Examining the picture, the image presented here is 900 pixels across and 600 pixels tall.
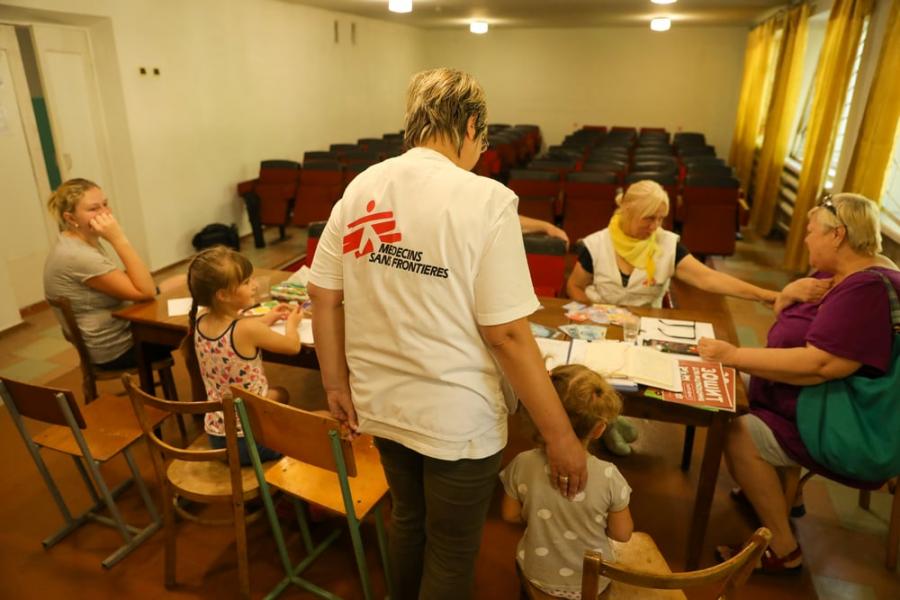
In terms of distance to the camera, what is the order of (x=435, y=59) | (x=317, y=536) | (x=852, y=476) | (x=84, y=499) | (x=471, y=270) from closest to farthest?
(x=471, y=270)
(x=852, y=476)
(x=317, y=536)
(x=84, y=499)
(x=435, y=59)

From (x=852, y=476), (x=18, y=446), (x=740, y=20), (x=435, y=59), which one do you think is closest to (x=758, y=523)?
(x=852, y=476)

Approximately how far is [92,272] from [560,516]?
2172mm

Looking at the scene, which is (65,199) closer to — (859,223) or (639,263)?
(639,263)

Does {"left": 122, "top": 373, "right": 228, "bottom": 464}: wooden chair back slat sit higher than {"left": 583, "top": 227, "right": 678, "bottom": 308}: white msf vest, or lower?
lower

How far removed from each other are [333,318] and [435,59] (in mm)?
12920

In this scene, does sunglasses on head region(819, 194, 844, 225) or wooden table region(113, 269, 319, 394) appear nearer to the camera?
sunglasses on head region(819, 194, 844, 225)

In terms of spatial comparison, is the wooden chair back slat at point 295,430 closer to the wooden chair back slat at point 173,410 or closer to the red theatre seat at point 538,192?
the wooden chair back slat at point 173,410

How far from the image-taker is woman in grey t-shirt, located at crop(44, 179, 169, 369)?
7.91 ft

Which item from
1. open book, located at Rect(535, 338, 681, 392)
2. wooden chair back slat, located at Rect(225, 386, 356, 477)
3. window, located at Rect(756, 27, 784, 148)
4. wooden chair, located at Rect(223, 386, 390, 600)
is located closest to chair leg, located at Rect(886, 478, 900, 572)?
open book, located at Rect(535, 338, 681, 392)

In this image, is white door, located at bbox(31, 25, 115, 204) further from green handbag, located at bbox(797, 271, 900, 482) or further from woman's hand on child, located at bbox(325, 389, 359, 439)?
green handbag, located at bbox(797, 271, 900, 482)

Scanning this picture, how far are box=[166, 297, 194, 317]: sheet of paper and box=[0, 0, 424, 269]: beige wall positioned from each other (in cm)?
310

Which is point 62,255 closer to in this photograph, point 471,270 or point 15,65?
point 471,270

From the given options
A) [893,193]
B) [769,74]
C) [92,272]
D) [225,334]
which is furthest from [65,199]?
[769,74]

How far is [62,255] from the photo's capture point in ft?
7.91
